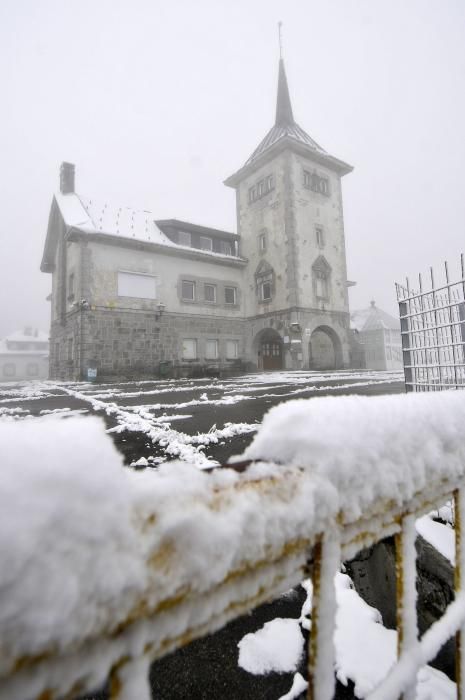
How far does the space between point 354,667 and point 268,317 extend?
51.3ft

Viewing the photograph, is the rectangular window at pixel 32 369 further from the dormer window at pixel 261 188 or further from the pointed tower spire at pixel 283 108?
the pointed tower spire at pixel 283 108

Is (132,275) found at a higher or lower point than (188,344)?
higher

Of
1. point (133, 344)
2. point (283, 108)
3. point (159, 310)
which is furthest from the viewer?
point (283, 108)

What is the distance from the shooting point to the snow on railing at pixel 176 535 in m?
0.25

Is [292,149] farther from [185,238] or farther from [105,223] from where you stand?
[105,223]

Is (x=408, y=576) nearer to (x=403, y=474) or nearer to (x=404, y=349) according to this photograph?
(x=403, y=474)

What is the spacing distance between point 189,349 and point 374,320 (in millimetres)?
17241

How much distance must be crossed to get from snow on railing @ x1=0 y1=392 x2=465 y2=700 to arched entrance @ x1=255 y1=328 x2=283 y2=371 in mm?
16375

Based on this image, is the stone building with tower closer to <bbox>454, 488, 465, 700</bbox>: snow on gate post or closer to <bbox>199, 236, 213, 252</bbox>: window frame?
<bbox>199, 236, 213, 252</bbox>: window frame

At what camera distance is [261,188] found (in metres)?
17.6

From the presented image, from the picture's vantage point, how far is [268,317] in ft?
54.4

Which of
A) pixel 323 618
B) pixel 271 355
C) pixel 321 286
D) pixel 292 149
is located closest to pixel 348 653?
pixel 323 618

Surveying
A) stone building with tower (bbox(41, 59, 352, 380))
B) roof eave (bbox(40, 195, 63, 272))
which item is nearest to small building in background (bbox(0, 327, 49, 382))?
roof eave (bbox(40, 195, 63, 272))

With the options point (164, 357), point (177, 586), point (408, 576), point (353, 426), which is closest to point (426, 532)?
point (408, 576)
